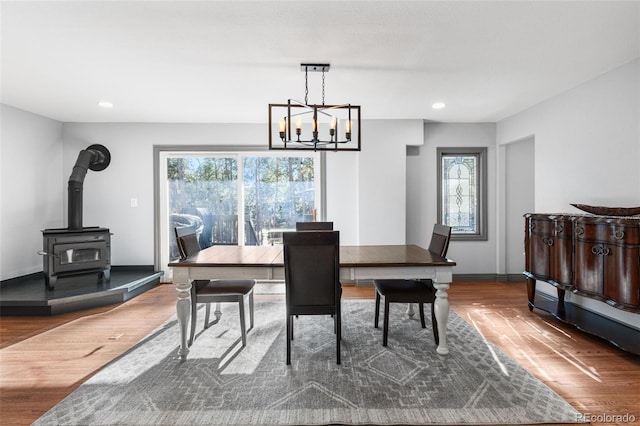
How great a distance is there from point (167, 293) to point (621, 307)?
15.5ft

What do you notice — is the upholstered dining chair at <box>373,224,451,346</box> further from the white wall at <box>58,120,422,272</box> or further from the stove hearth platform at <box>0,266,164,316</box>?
the stove hearth platform at <box>0,266,164,316</box>

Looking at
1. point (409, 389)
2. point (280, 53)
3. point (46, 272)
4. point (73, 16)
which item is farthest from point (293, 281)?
point (46, 272)

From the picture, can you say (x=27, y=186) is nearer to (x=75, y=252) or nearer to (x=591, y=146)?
(x=75, y=252)

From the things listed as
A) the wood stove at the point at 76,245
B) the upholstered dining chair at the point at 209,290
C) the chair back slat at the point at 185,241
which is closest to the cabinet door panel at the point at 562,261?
the upholstered dining chair at the point at 209,290

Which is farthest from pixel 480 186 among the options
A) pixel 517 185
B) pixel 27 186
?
pixel 27 186

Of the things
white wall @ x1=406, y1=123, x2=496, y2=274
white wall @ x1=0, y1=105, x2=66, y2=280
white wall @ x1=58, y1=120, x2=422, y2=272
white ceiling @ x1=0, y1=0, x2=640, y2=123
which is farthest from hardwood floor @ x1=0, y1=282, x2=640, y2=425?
white ceiling @ x1=0, y1=0, x2=640, y2=123

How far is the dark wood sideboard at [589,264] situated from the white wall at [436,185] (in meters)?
1.39

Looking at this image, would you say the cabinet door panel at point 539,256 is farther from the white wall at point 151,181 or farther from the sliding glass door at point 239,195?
the sliding glass door at point 239,195

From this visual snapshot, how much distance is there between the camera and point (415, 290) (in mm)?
2600

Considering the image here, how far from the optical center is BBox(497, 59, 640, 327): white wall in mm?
2756

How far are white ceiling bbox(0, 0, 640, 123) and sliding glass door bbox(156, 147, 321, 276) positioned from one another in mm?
1189

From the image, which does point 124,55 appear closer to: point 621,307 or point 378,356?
point 378,356

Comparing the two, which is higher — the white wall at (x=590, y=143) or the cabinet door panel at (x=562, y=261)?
the white wall at (x=590, y=143)

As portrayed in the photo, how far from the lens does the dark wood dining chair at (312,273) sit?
2219mm
